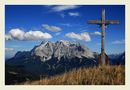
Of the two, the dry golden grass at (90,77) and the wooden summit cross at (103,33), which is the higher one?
the wooden summit cross at (103,33)

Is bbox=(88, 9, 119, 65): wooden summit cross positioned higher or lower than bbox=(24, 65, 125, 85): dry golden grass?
higher

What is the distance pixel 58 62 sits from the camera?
29.6 ft

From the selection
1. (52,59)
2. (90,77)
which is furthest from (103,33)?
(52,59)

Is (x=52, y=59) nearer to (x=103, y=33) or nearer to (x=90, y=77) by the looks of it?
(x=90, y=77)

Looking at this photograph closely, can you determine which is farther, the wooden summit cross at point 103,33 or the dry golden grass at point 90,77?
the wooden summit cross at point 103,33

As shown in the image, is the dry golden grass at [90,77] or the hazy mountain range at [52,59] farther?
the hazy mountain range at [52,59]

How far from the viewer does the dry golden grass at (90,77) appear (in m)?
8.81

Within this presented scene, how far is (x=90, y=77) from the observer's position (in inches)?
351

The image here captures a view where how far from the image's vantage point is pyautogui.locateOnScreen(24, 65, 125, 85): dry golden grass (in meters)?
8.81

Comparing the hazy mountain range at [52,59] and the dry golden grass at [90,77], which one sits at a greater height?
the hazy mountain range at [52,59]
